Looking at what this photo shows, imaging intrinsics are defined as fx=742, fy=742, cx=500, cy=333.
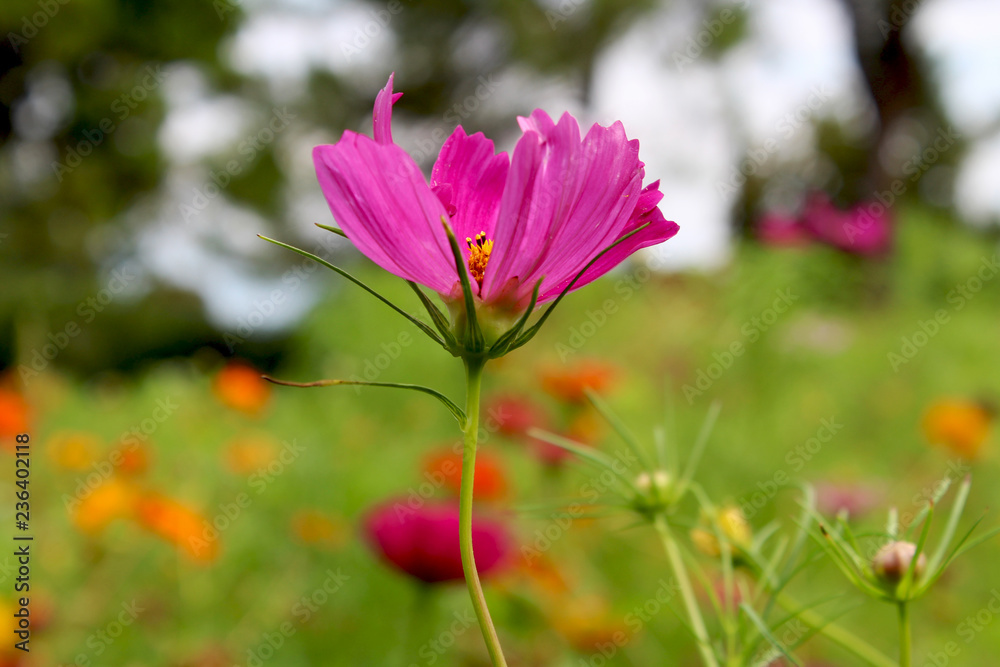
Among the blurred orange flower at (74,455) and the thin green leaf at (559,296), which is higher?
the thin green leaf at (559,296)

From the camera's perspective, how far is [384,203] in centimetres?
17

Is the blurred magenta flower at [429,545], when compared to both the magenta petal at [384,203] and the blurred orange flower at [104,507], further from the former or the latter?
the magenta petal at [384,203]

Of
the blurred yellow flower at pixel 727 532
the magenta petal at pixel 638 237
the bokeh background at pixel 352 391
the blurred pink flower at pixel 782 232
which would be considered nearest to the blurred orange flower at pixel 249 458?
the bokeh background at pixel 352 391

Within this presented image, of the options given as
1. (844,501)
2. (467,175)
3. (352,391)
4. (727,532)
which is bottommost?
(352,391)

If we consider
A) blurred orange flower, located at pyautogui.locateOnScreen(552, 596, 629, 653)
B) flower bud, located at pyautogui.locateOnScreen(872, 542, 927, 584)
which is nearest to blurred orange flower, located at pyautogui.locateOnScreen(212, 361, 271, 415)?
blurred orange flower, located at pyautogui.locateOnScreen(552, 596, 629, 653)

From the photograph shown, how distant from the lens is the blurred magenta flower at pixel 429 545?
0.63 m

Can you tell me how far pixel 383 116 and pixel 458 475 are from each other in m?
0.75

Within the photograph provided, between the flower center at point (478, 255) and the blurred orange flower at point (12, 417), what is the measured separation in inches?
46.5

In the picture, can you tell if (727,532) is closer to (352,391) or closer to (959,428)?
(959,428)

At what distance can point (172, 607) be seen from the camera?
0.92 meters

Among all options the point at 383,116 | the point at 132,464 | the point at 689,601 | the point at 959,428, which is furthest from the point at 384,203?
the point at 959,428

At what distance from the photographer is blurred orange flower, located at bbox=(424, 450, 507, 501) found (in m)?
0.90

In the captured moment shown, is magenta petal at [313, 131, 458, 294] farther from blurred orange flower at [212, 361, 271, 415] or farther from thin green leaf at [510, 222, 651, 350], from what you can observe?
blurred orange flower at [212, 361, 271, 415]

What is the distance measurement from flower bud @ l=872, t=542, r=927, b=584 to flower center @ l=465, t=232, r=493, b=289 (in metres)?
0.14
